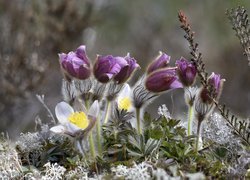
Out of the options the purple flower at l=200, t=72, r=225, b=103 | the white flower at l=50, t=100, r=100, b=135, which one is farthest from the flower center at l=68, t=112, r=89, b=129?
the purple flower at l=200, t=72, r=225, b=103

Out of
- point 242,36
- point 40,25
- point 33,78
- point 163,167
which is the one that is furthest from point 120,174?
point 40,25

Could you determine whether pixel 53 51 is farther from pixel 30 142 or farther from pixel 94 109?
pixel 94 109

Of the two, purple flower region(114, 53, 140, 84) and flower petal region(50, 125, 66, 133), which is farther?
purple flower region(114, 53, 140, 84)

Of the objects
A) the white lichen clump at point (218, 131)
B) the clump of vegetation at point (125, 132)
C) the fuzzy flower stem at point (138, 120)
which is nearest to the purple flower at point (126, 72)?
the clump of vegetation at point (125, 132)

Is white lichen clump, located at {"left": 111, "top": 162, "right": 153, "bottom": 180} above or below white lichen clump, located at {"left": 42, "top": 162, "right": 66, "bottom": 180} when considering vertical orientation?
below

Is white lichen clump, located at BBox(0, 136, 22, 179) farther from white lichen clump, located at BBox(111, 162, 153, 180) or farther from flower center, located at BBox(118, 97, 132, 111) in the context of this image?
flower center, located at BBox(118, 97, 132, 111)

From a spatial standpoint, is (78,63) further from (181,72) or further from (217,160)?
(217,160)
